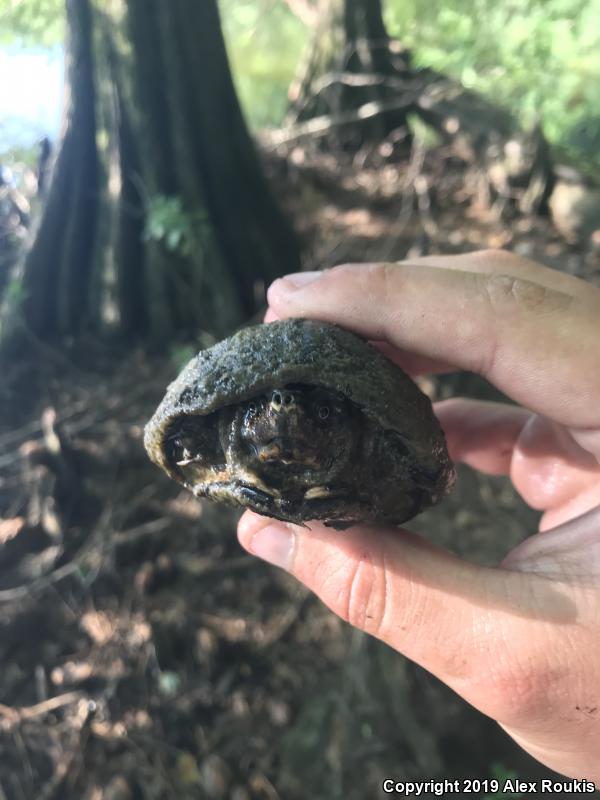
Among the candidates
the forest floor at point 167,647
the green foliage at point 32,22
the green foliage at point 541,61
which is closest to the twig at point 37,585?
the forest floor at point 167,647

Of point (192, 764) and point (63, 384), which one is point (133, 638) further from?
point (63, 384)

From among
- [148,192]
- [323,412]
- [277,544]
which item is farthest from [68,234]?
[323,412]

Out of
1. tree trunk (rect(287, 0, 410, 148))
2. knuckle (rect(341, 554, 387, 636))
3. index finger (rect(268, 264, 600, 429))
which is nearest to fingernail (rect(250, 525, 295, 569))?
knuckle (rect(341, 554, 387, 636))

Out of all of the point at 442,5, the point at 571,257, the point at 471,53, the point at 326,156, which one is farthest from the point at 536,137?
the point at 442,5

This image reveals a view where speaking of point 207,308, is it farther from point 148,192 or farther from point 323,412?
point 323,412

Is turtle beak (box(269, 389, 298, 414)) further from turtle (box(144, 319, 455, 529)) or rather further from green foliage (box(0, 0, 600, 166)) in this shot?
green foliage (box(0, 0, 600, 166))
